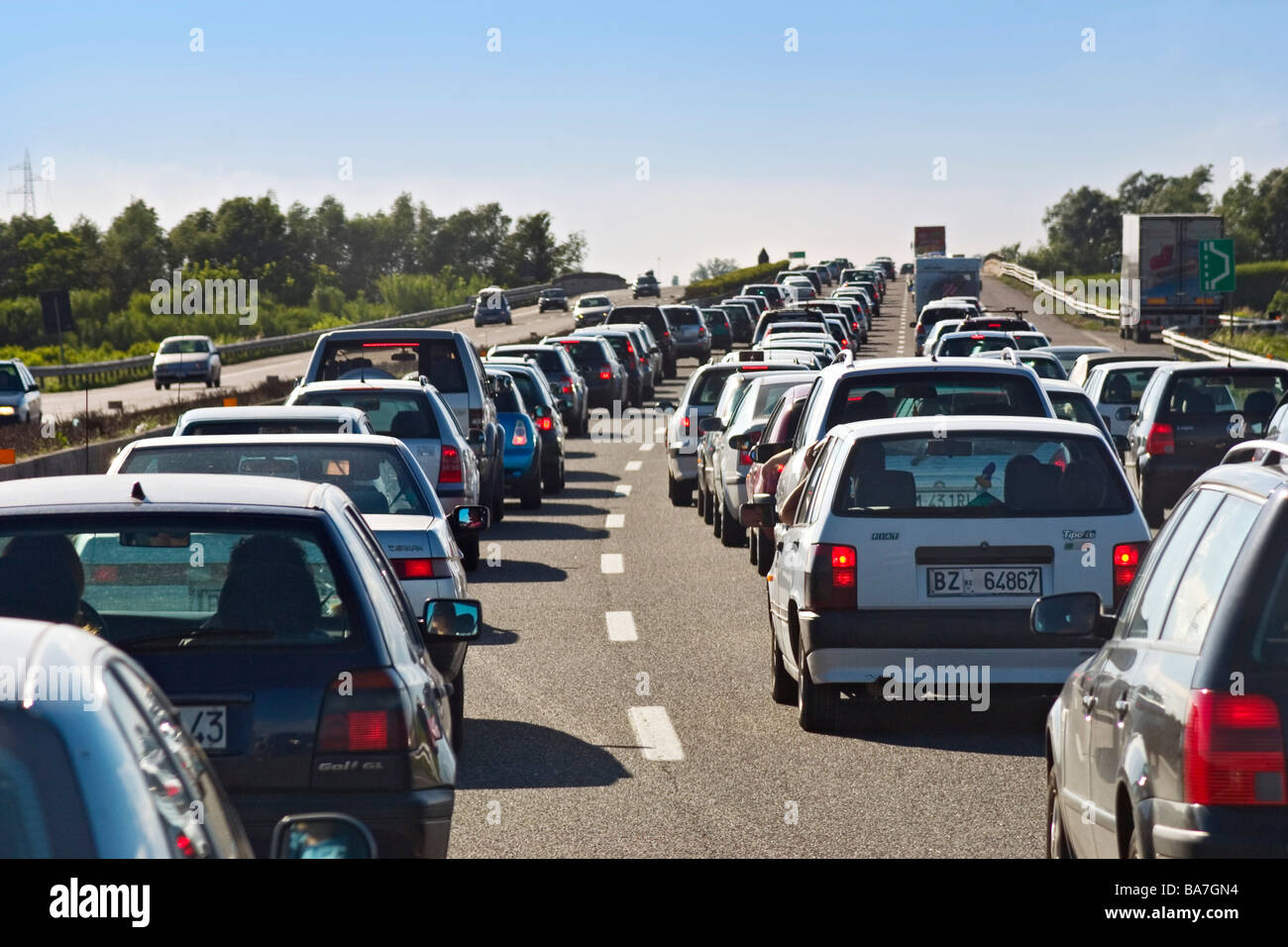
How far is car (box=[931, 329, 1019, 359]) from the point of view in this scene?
3528 centimetres

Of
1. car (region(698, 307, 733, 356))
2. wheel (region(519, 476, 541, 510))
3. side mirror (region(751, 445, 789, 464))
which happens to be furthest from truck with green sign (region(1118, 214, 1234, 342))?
side mirror (region(751, 445, 789, 464))

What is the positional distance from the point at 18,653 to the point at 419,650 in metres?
3.56

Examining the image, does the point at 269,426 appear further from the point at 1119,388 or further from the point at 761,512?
the point at 1119,388

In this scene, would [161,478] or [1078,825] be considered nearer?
[1078,825]

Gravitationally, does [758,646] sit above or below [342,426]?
below

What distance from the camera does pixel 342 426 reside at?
43.2 ft

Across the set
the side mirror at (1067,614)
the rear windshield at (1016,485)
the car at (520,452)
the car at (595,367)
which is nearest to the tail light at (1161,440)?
the car at (520,452)

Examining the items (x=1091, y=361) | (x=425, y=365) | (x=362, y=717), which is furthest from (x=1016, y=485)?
(x=1091, y=361)

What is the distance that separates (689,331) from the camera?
6431 cm

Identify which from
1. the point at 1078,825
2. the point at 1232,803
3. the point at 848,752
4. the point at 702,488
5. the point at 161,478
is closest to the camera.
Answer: the point at 1232,803

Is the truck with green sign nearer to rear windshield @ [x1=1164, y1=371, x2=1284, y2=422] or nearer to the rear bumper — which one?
rear windshield @ [x1=1164, y1=371, x2=1284, y2=422]

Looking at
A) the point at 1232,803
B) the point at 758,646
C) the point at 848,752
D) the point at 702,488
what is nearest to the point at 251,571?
the point at 1232,803

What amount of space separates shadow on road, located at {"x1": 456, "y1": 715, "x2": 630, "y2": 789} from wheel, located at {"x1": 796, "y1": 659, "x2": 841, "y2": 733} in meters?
1.03
